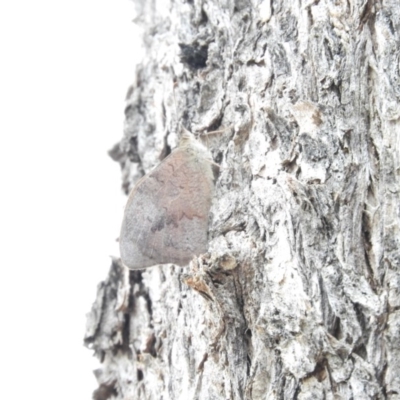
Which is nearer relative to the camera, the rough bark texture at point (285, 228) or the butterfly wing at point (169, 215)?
the rough bark texture at point (285, 228)

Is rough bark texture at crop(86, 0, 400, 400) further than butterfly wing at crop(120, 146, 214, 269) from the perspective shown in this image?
No

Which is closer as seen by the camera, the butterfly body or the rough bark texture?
the rough bark texture

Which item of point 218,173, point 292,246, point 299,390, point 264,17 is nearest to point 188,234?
point 218,173

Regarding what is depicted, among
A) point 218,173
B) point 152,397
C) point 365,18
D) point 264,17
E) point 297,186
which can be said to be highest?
point 264,17

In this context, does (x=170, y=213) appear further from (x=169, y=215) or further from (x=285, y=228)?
(x=285, y=228)

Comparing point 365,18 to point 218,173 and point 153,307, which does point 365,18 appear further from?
point 153,307
